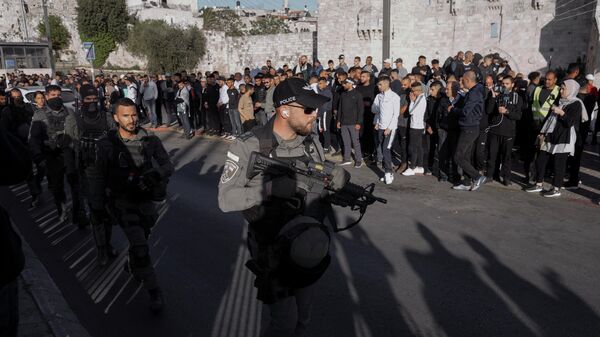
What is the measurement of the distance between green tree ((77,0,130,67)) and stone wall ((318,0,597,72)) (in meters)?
26.6

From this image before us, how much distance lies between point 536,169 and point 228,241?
5.39 metres

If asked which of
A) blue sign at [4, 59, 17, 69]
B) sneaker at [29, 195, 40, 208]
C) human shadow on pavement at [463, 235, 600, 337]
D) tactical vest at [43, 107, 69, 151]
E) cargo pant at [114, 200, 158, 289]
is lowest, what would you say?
human shadow on pavement at [463, 235, 600, 337]

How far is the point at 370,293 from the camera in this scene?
4.31 metres

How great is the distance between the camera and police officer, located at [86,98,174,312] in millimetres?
4094

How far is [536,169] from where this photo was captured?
762cm

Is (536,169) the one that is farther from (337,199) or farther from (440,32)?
(440,32)

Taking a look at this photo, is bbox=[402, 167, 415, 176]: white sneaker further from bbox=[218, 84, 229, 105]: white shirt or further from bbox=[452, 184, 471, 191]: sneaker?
bbox=[218, 84, 229, 105]: white shirt

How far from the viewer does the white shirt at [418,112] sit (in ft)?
28.1

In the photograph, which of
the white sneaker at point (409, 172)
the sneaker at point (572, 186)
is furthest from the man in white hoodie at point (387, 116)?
the sneaker at point (572, 186)

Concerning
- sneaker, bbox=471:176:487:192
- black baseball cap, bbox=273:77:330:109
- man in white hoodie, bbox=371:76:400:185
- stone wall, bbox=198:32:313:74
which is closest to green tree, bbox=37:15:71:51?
stone wall, bbox=198:32:313:74

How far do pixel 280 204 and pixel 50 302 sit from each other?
8.62 ft

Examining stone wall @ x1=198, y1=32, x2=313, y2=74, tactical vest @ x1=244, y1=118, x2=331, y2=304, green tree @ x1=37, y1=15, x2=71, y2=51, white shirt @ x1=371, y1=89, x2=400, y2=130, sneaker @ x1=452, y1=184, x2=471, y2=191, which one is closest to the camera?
tactical vest @ x1=244, y1=118, x2=331, y2=304

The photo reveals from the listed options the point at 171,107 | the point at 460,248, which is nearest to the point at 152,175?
the point at 460,248

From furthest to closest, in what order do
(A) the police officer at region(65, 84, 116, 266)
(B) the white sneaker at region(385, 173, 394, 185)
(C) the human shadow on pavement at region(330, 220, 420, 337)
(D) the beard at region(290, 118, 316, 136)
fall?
(B) the white sneaker at region(385, 173, 394, 185) → (A) the police officer at region(65, 84, 116, 266) → (C) the human shadow on pavement at region(330, 220, 420, 337) → (D) the beard at region(290, 118, 316, 136)
